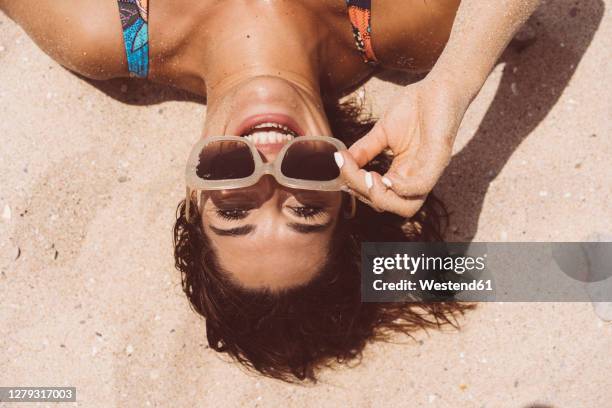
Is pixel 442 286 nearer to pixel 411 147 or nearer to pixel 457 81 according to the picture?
pixel 411 147

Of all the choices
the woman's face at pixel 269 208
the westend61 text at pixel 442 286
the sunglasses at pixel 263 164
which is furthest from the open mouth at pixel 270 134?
the westend61 text at pixel 442 286

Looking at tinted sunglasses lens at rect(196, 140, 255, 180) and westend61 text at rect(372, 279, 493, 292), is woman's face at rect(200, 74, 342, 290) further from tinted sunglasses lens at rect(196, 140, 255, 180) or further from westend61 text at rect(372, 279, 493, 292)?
westend61 text at rect(372, 279, 493, 292)

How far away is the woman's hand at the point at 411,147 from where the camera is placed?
2.07m

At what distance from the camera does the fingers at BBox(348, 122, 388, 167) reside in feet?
7.25

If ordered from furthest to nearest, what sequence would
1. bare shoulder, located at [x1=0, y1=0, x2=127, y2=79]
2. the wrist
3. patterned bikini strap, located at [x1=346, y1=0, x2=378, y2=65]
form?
bare shoulder, located at [x1=0, y1=0, x2=127, y2=79], patterned bikini strap, located at [x1=346, y1=0, x2=378, y2=65], the wrist

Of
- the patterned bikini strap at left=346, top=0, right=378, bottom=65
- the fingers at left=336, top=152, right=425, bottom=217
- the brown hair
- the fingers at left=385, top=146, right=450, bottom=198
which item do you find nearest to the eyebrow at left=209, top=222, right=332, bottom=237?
the brown hair

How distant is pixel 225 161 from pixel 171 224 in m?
1.06

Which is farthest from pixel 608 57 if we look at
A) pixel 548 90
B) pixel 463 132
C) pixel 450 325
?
pixel 450 325

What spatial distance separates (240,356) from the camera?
3.00 metres

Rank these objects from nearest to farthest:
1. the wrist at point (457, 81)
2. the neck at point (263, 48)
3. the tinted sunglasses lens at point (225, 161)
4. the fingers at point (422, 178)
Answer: the fingers at point (422, 178)
the wrist at point (457, 81)
the tinted sunglasses lens at point (225, 161)
the neck at point (263, 48)

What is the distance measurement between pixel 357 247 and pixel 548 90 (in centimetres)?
150

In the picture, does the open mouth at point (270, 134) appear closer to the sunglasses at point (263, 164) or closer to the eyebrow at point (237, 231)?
the sunglasses at point (263, 164)

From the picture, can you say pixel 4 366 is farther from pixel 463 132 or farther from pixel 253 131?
pixel 463 132

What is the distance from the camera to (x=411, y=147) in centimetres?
221
